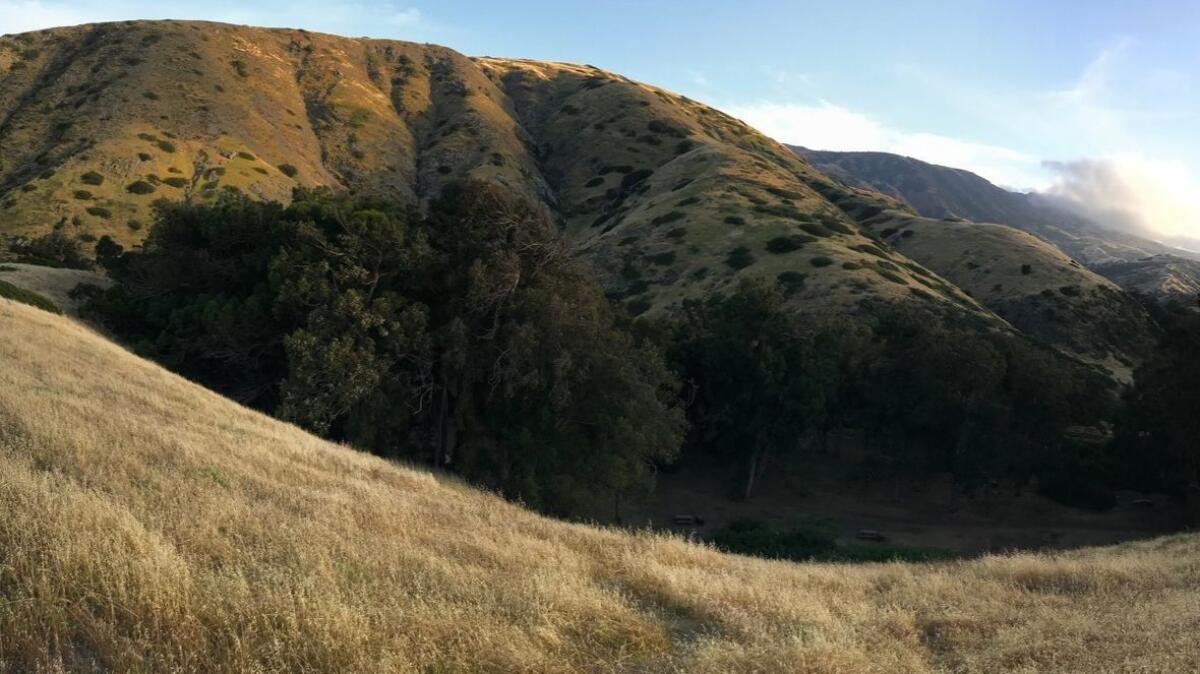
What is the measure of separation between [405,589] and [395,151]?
4239 inches

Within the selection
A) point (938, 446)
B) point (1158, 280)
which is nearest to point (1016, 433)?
point (938, 446)

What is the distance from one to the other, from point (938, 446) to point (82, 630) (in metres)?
43.9

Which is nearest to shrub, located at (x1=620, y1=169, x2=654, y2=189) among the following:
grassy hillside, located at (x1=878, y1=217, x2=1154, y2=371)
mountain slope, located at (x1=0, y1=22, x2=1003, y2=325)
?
mountain slope, located at (x1=0, y1=22, x2=1003, y2=325)

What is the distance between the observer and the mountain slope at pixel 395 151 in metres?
68.8

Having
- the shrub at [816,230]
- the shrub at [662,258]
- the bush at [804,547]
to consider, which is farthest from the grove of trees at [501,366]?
the shrub at [816,230]

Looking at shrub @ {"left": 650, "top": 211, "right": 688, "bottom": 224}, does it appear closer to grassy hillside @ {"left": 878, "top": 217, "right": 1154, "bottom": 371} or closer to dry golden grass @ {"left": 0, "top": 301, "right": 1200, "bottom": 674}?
grassy hillside @ {"left": 878, "top": 217, "right": 1154, "bottom": 371}

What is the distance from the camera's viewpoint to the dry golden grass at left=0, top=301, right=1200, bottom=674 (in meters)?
5.50

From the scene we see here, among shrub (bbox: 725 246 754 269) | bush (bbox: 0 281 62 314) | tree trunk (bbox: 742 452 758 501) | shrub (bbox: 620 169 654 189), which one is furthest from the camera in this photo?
shrub (bbox: 620 169 654 189)

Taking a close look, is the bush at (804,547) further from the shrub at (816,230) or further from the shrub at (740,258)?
the shrub at (816,230)

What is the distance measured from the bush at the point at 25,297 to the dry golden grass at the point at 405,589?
58.8ft

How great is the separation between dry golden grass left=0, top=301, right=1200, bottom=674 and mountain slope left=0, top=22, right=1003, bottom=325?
4942 cm

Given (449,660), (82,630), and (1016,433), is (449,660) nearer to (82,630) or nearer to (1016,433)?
(82,630)

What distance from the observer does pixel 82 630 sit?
5285 mm

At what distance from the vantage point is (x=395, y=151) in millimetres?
105938
